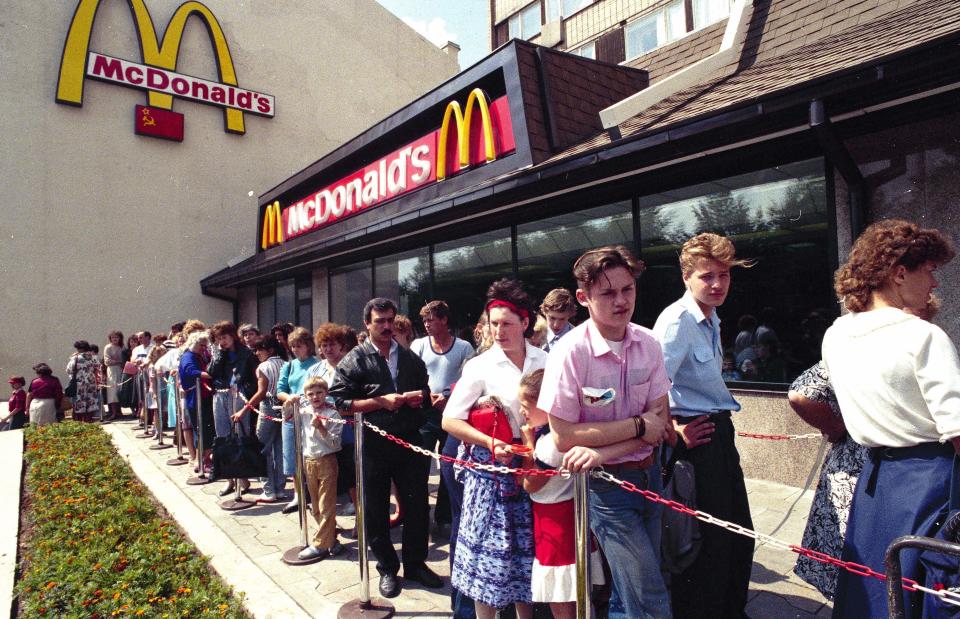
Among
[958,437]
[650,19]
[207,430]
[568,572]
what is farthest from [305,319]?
[958,437]

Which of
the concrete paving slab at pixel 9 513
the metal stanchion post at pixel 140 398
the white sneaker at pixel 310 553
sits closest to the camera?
the concrete paving slab at pixel 9 513

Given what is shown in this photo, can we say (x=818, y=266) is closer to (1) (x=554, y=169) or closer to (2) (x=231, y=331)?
(1) (x=554, y=169)

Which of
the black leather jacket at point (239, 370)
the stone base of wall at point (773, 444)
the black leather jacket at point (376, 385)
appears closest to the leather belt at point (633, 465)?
the black leather jacket at point (376, 385)

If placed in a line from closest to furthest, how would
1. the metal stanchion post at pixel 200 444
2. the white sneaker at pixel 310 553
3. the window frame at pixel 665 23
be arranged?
the white sneaker at pixel 310 553
the metal stanchion post at pixel 200 444
the window frame at pixel 665 23

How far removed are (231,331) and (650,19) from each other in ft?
36.7

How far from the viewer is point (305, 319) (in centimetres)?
1364

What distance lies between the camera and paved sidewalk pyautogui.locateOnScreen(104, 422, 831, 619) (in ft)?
11.0

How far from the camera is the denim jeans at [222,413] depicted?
6.39 meters

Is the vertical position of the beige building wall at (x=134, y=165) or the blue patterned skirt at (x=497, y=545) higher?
the beige building wall at (x=134, y=165)

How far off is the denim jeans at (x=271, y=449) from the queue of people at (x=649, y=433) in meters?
2.30

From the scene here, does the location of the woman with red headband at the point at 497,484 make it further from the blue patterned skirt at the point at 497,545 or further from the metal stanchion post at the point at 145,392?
the metal stanchion post at the point at 145,392

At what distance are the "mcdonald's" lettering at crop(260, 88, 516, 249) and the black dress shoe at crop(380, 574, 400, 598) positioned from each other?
17.9ft

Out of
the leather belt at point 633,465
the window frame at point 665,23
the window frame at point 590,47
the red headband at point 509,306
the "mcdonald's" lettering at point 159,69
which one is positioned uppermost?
the "mcdonald's" lettering at point 159,69

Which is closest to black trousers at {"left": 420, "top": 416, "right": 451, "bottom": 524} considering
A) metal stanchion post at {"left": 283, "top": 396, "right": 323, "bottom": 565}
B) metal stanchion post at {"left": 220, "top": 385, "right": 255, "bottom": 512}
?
metal stanchion post at {"left": 283, "top": 396, "right": 323, "bottom": 565}
